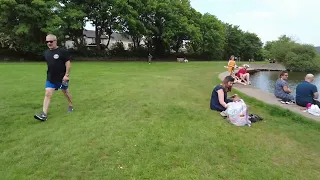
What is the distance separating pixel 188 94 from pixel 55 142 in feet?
20.7

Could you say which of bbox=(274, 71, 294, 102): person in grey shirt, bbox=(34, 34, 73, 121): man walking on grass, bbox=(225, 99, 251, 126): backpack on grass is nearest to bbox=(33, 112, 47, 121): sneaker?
bbox=(34, 34, 73, 121): man walking on grass

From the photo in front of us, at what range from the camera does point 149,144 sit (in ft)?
15.6

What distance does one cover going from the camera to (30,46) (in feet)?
109

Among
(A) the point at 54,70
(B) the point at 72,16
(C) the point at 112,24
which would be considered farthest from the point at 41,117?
(C) the point at 112,24

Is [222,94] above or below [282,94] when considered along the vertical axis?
above

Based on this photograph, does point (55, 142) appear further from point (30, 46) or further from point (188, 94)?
point (30, 46)

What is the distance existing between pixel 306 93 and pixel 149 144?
6254 mm

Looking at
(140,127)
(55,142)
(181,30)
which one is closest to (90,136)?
(55,142)

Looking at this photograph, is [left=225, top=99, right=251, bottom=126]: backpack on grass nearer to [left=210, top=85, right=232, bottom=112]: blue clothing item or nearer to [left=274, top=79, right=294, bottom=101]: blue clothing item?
[left=210, top=85, right=232, bottom=112]: blue clothing item

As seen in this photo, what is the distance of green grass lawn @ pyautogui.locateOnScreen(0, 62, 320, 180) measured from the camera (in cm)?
385

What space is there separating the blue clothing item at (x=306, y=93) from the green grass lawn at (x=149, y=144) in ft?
4.95

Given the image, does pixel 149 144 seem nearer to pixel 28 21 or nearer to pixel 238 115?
pixel 238 115

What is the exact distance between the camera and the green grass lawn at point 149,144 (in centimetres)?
385

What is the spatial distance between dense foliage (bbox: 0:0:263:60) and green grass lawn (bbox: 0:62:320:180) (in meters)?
27.0
